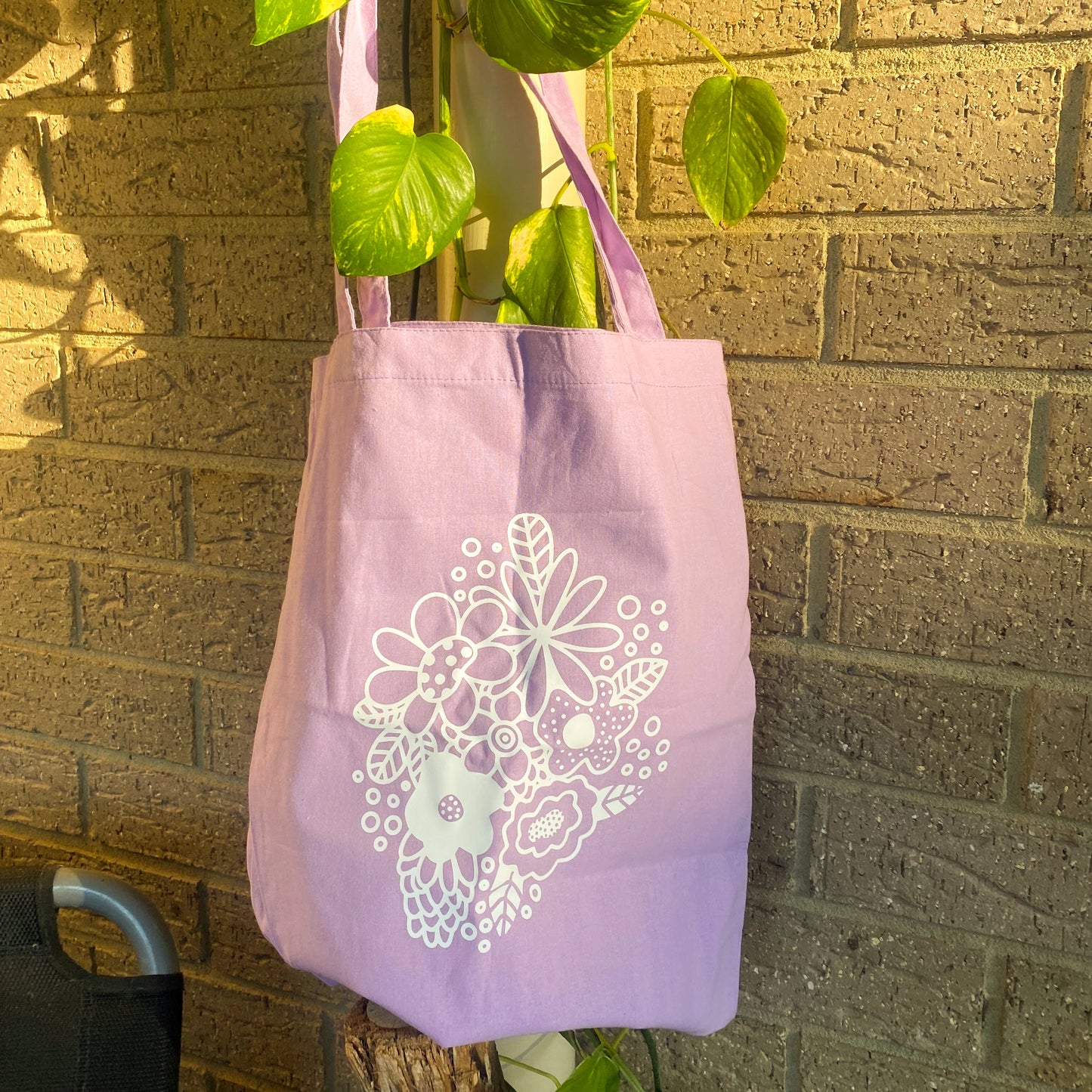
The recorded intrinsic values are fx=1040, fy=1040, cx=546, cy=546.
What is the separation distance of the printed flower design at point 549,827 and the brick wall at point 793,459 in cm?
25

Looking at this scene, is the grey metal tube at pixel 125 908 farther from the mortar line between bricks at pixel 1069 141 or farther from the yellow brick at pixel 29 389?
the mortar line between bricks at pixel 1069 141

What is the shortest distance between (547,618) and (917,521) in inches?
12.6

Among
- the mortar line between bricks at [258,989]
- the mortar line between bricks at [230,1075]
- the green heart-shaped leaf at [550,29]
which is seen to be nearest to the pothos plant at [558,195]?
the green heart-shaped leaf at [550,29]

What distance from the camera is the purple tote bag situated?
2.07ft

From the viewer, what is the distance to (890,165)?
29.4 inches

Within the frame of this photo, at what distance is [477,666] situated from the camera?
641 mm

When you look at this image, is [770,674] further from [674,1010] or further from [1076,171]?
[1076,171]

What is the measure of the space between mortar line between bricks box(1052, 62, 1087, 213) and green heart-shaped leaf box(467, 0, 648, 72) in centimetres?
32

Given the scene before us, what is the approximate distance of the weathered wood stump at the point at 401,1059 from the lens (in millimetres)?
714

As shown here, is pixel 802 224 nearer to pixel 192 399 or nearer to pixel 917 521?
pixel 917 521

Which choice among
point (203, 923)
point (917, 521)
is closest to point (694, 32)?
point (917, 521)

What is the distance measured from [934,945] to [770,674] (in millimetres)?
249

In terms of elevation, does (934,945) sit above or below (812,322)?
below

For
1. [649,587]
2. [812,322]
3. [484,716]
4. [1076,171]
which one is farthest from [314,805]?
[1076,171]
